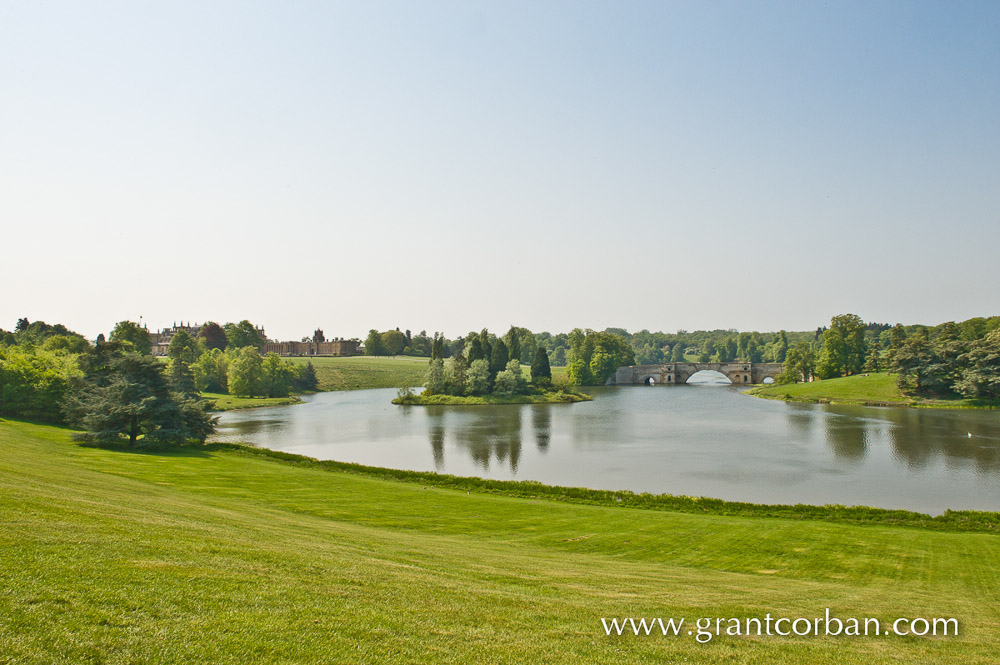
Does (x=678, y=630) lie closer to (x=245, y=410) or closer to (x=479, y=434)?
(x=479, y=434)

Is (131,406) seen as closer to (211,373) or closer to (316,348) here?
(211,373)

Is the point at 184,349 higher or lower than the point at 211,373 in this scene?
higher

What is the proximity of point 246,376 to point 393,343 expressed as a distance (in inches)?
3382

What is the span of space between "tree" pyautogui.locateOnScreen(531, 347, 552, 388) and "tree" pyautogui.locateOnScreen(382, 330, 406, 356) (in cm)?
8989

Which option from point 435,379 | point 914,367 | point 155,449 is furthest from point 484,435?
point 914,367

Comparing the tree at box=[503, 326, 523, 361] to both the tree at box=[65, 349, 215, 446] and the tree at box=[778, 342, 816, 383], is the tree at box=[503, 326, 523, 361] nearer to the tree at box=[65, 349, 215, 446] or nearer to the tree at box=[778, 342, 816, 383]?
the tree at box=[778, 342, 816, 383]

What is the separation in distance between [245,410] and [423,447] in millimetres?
45604

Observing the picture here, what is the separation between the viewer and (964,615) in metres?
11.1

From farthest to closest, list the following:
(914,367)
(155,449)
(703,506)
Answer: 1. (914,367)
2. (155,449)
3. (703,506)

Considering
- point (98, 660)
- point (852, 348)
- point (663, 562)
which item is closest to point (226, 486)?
point (663, 562)

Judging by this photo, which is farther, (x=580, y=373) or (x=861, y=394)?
(x=580, y=373)

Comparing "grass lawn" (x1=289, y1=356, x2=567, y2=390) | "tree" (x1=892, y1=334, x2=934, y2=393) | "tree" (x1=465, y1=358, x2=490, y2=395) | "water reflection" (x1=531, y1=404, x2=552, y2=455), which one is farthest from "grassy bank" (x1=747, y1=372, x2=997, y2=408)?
"tree" (x1=465, y1=358, x2=490, y2=395)

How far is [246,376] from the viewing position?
316 feet

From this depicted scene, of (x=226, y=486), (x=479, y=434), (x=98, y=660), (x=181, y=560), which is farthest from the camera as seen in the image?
(x=479, y=434)
